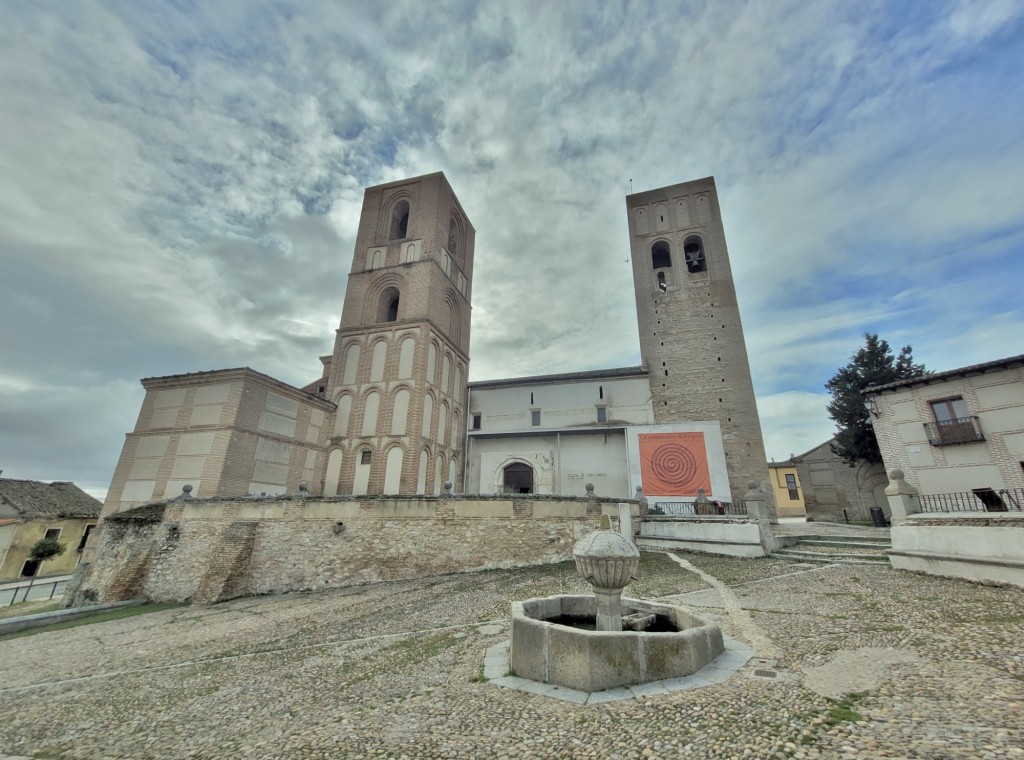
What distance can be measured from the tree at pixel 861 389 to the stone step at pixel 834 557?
15.7m

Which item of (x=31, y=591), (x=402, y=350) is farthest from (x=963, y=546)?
(x=31, y=591)

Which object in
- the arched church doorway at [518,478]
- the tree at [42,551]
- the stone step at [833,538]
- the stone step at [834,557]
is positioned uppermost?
the arched church doorway at [518,478]

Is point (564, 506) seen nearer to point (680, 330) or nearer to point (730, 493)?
point (730, 493)

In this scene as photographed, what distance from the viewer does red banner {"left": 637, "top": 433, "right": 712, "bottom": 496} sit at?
70.7 feet

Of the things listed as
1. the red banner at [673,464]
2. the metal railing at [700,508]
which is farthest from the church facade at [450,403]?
the metal railing at [700,508]

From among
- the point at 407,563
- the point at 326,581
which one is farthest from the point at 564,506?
the point at 326,581

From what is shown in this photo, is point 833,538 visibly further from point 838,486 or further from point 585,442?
point 838,486

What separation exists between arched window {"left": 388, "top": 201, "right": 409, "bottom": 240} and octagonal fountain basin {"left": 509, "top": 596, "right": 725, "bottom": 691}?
2574 centimetres

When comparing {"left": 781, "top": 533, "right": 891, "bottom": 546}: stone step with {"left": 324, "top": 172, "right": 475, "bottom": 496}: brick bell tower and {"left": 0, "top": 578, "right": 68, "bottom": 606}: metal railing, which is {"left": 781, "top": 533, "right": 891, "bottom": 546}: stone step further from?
{"left": 0, "top": 578, "right": 68, "bottom": 606}: metal railing

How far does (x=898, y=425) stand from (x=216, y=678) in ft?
78.0

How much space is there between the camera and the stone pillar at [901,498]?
9414 mm

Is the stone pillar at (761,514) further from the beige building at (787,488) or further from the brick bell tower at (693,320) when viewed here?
the beige building at (787,488)

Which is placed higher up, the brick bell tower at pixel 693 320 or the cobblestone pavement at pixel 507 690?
the brick bell tower at pixel 693 320

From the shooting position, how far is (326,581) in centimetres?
1212
